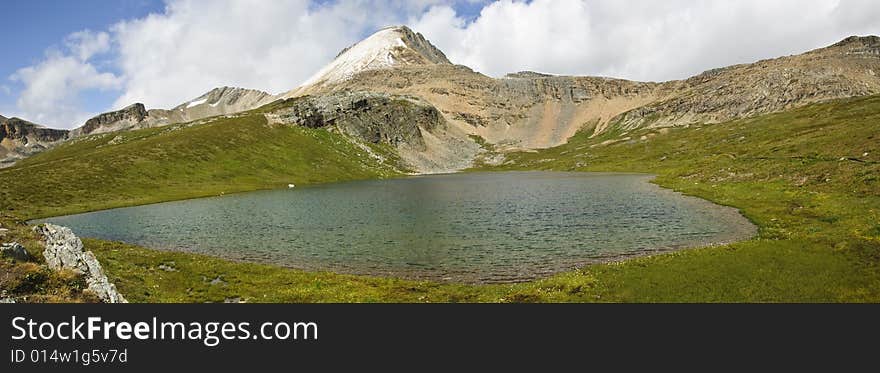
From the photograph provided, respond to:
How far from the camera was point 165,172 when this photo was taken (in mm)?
137125

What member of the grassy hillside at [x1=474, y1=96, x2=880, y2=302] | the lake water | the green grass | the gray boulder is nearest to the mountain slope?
the green grass

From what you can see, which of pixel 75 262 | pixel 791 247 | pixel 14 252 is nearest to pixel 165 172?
pixel 75 262

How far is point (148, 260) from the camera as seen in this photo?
1527 inches

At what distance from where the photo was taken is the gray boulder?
20.2 meters

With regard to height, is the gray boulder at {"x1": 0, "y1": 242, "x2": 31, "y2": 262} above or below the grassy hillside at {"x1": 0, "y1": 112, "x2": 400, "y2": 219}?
below

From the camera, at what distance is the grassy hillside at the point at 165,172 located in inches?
4003

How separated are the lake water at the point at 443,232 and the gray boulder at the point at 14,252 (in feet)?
67.3

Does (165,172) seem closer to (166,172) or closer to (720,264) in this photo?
(166,172)

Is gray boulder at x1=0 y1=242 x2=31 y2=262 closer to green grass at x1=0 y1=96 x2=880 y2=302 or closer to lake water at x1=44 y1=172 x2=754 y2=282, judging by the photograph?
green grass at x1=0 y1=96 x2=880 y2=302

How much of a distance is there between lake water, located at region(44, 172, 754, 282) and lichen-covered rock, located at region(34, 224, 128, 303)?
1777 centimetres
